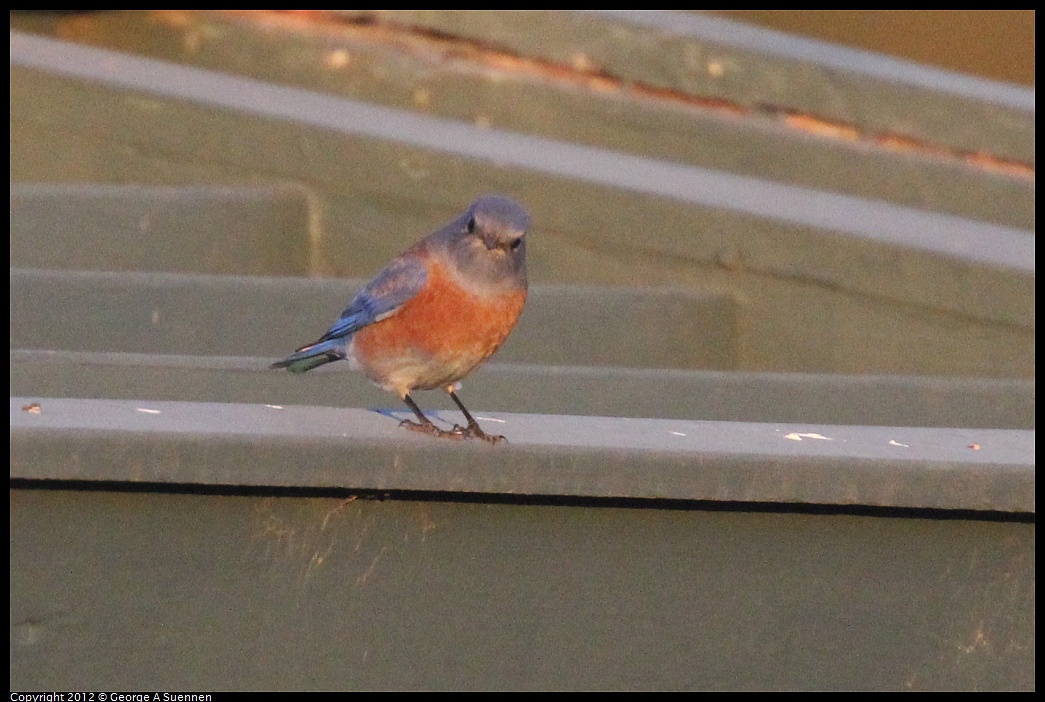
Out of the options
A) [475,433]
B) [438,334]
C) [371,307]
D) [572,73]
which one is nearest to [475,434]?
[475,433]

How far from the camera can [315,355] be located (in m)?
3.79

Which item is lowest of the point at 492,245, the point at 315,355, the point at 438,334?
the point at 315,355

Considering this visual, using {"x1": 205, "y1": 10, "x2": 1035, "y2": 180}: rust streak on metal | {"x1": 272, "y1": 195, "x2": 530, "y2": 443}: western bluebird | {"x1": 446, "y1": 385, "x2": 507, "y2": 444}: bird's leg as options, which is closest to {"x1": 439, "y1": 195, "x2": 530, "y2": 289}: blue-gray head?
{"x1": 272, "y1": 195, "x2": 530, "y2": 443}: western bluebird

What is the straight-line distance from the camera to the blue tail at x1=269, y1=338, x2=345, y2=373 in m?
3.74

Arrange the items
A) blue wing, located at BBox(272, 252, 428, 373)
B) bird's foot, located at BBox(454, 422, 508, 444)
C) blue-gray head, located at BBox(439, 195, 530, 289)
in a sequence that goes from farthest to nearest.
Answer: blue wing, located at BBox(272, 252, 428, 373) < blue-gray head, located at BBox(439, 195, 530, 289) < bird's foot, located at BBox(454, 422, 508, 444)

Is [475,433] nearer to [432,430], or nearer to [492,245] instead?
[432,430]

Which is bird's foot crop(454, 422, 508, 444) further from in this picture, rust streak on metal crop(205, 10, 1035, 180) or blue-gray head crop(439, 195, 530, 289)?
rust streak on metal crop(205, 10, 1035, 180)

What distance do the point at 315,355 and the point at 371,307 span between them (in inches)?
8.1

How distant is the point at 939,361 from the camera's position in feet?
17.8

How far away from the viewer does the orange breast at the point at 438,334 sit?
11.4 ft

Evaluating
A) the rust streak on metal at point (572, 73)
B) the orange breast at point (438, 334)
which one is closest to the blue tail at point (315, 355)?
the orange breast at point (438, 334)

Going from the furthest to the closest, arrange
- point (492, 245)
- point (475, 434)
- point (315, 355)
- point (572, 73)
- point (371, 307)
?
point (572, 73) → point (315, 355) → point (371, 307) → point (492, 245) → point (475, 434)

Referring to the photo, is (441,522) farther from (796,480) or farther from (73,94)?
(73,94)
